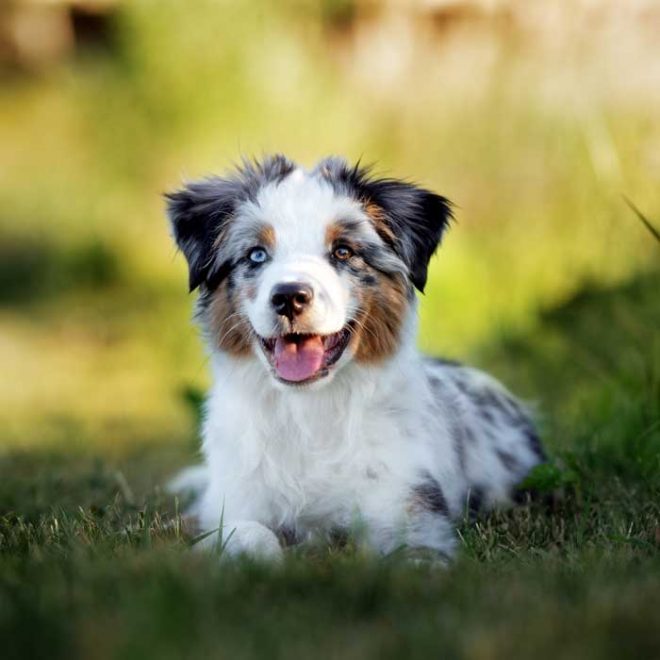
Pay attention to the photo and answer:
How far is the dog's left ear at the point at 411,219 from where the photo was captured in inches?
165

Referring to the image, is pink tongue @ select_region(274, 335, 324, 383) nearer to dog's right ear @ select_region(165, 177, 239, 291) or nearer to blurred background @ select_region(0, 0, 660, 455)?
dog's right ear @ select_region(165, 177, 239, 291)

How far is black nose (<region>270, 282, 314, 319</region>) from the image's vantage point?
3.66 m

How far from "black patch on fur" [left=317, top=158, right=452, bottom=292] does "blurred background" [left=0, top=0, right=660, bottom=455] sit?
2.13 meters

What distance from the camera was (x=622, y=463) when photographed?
15.8 feet

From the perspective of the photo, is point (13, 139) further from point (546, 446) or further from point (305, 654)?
point (305, 654)

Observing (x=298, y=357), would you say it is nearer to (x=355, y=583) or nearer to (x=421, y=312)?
(x=355, y=583)

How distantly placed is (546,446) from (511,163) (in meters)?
4.78

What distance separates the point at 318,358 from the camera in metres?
3.90

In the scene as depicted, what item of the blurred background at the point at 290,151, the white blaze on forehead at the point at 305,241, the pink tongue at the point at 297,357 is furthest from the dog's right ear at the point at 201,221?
the blurred background at the point at 290,151

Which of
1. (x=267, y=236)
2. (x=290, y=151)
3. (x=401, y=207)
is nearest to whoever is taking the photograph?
(x=267, y=236)

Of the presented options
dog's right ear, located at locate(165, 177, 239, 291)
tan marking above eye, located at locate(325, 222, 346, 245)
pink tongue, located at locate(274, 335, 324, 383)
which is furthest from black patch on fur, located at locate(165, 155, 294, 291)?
pink tongue, located at locate(274, 335, 324, 383)

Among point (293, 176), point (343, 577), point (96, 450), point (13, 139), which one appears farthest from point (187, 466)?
point (13, 139)

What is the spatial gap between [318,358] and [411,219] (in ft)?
2.31

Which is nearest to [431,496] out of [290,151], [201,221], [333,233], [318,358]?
[318,358]
